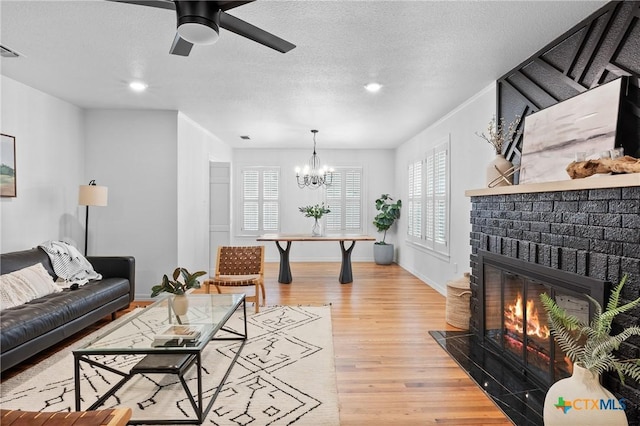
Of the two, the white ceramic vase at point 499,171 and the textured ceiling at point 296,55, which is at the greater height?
the textured ceiling at point 296,55

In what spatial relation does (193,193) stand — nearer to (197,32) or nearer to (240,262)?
(240,262)

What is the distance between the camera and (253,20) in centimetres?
263

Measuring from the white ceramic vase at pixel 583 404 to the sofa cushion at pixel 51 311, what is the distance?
341 centimetres

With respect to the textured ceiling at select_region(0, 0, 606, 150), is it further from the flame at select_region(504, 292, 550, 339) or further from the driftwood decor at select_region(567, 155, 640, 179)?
the flame at select_region(504, 292, 550, 339)

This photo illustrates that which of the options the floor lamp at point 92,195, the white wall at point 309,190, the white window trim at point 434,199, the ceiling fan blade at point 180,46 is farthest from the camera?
the white wall at point 309,190

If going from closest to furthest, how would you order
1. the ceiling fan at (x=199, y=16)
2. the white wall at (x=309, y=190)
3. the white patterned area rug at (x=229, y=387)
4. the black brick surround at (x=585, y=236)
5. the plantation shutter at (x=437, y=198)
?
the ceiling fan at (x=199, y=16)
the black brick surround at (x=585, y=236)
the white patterned area rug at (x=229, y=387)
the plantation shutter at (x=437, y=198)
the white wall at (x=309, y=190)

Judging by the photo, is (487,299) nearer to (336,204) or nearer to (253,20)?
(253,20)

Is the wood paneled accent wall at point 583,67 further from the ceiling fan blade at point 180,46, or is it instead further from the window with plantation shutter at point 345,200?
the window with plantation shutter at point 345,200

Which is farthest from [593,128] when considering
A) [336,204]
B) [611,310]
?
[336,204]

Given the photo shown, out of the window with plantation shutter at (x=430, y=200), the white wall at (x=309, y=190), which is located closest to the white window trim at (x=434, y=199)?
the window with plantation shutter at (x=430, y=200)

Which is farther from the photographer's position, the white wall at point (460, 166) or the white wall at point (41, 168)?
the white wall at point (460, 166)

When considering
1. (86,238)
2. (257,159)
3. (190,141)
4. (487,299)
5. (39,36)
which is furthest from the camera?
(257,159)

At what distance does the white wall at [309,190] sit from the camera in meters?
8.66

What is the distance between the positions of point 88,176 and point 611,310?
5.69 m
